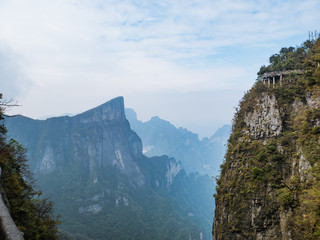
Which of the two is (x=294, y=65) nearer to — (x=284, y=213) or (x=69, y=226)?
(x=284, y=213)

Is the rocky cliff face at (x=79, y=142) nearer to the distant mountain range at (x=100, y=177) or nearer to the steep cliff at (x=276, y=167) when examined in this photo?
the distant mountain range at (x=100, y=177)

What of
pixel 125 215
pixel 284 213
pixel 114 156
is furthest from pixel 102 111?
pixel 284 213

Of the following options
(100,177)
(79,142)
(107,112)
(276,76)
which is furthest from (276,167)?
(107,112)

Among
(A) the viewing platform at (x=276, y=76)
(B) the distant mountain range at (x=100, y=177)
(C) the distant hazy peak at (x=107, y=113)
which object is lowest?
(B) the distant mountain range at (x=100, y=177)

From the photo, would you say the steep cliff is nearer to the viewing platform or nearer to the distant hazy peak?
the viewing platform

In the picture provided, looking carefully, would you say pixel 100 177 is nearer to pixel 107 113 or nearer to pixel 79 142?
pixel 79 142

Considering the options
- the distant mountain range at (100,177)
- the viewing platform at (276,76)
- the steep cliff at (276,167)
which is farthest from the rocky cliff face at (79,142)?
the viewing platform at (276,76)
